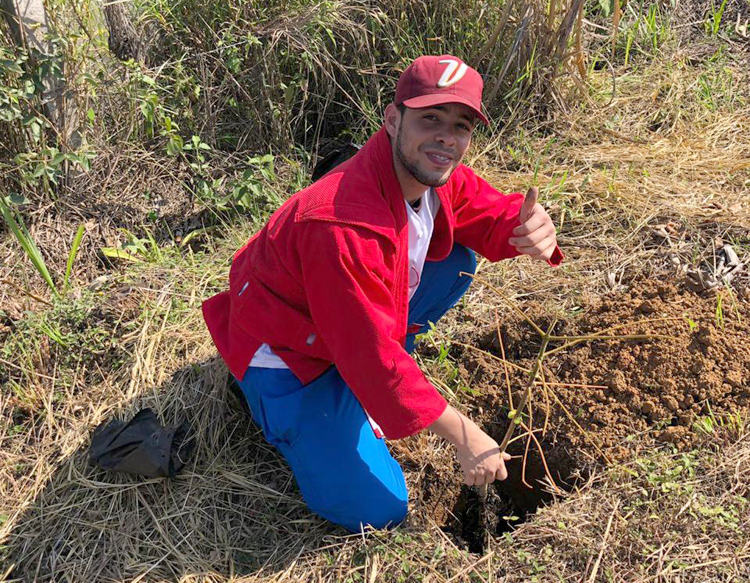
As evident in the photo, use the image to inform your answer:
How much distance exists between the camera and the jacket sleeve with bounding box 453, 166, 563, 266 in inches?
95.3

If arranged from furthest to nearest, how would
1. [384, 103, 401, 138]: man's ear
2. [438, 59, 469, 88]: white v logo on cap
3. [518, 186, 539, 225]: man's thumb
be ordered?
[518, 186, 539, 225]: man's thumb → [384, 103, 401, 138]: man's ear → [438, 59, 469, 88]: white v logo on cap

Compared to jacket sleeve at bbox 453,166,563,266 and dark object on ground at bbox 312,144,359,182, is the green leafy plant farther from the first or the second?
jacket sleeve at bbox 453,166,563,266

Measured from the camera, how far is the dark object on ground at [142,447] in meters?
2.38

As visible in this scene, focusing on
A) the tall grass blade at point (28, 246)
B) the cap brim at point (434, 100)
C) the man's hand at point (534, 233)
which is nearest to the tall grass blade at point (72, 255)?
the tall grass blade at point (28, 246)

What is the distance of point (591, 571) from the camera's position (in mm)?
2008

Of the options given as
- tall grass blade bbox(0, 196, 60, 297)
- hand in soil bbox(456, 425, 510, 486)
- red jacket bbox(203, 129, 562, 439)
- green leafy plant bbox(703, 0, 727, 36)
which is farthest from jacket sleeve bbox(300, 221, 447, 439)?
green leafy plant bbox(703, 0, 727, 36)

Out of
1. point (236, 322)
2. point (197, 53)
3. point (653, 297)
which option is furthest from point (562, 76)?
point (236, 322)

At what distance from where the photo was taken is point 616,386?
95.4 inches

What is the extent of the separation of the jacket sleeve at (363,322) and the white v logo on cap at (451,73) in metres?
0.47

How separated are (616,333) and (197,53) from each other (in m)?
2.44

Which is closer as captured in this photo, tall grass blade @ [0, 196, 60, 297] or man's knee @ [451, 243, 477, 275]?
man's knee @ [451, 243, 477, 275]

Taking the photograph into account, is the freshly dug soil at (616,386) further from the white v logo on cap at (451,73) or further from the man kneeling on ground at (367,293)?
the white v logo on cap at (451,73)

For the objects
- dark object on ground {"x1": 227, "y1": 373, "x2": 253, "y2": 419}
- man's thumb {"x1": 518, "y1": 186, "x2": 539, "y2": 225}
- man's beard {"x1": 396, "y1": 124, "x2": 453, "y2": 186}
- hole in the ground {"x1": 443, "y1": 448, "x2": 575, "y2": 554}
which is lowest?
hole in the ground {"x1": 443, "y1": 448, "x2": 575, "y2": 554}

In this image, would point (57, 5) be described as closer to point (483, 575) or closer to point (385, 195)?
point (385, 195)
